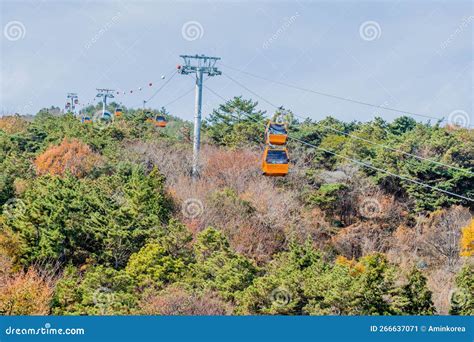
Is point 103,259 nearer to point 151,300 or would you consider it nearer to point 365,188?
point 151,300

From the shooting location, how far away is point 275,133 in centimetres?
1934

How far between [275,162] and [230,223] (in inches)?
451

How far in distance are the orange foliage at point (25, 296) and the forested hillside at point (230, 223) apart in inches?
2.1

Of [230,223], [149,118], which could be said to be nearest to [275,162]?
[230,223]

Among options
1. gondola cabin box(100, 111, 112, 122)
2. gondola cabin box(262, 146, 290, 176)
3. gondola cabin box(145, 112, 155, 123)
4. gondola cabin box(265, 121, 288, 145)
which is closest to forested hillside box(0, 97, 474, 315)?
gondola cabin box(145, 112, 155, 123)

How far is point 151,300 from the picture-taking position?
2000cm

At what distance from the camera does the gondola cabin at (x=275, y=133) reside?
63.2 ft

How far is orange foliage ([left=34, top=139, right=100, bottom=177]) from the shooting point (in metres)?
34.3

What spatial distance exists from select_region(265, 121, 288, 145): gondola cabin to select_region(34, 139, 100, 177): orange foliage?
16.9 meters

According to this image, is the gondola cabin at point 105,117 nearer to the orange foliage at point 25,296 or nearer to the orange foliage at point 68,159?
the orange foliage at point 68,159

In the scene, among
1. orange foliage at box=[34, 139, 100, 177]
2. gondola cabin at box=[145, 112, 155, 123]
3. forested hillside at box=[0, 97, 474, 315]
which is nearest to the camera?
forested hillside at box=[0, 97, 474, 315]

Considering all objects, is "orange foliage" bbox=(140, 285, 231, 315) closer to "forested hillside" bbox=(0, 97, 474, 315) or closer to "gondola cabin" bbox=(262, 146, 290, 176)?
"forested hillside" bbox=(0, 97, 474, 315)

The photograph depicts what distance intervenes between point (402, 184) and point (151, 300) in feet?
68.7

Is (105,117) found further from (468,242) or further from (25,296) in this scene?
(25,296)
